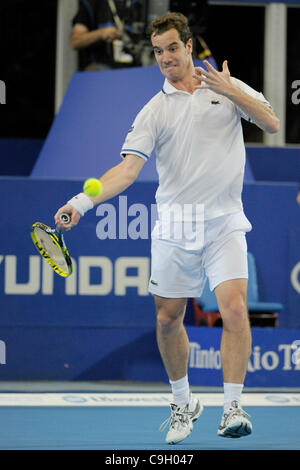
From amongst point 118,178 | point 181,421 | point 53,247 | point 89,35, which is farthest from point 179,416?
point 89,35

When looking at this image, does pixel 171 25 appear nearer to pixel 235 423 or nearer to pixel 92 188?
pixel 92 188

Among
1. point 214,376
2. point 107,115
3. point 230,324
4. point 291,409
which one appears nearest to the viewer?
point 230,324

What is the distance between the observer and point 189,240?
4344mm

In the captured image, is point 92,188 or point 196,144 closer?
point 92,188

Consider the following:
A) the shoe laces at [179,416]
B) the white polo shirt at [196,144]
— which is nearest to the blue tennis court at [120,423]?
the shoe laces at [179,416]

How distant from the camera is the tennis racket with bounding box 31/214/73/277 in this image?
13.6 feet

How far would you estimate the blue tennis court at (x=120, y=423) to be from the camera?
14.4ft

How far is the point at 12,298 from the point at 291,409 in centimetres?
232

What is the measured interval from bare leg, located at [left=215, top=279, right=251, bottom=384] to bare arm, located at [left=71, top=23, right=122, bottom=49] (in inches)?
161

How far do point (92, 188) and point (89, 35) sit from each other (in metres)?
4.38

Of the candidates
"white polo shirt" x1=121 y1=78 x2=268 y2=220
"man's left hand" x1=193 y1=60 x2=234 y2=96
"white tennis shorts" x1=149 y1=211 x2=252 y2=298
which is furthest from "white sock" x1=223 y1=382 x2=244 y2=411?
"man's left hand" x1=193 y1=60 x2=234 y2=96

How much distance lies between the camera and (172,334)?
176 inches
